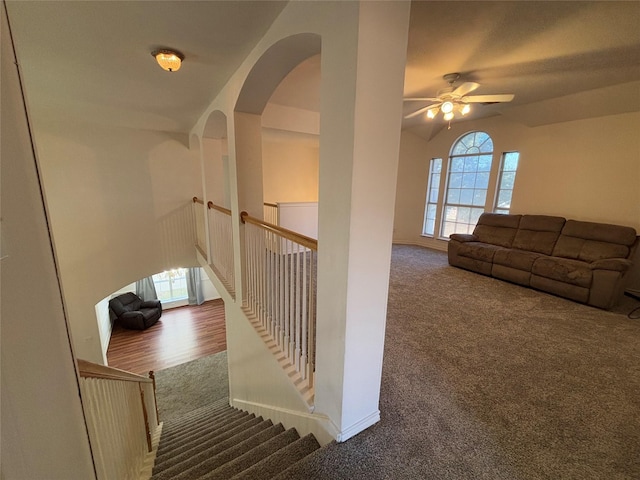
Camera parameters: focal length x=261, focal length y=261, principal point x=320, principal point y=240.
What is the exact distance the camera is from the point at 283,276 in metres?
1.96

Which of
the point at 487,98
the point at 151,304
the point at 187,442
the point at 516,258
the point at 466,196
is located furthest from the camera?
the point at 151,304

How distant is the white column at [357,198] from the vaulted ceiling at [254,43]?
794mm

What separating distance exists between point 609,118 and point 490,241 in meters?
2.18

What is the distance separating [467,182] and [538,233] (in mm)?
1777

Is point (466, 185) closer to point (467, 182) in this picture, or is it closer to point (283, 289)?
point (467, 182)

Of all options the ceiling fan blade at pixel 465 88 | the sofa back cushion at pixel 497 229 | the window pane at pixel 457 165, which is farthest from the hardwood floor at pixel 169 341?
the window pane at pixel 457 165

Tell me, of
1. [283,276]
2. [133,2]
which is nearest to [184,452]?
[283,276]

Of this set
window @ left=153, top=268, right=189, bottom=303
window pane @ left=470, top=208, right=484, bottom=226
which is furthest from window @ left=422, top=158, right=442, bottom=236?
window @ left=153, top=268, right=189, bottom=303

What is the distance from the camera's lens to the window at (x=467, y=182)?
5.10 m

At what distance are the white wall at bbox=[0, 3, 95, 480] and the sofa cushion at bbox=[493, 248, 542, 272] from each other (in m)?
4.51

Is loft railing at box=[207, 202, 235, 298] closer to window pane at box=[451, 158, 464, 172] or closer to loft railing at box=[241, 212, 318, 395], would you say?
loft railing at box=[241, 212, 318, 395]

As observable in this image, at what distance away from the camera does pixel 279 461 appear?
143 cm

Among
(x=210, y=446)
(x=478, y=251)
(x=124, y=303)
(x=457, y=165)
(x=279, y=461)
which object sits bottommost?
(x=124, y=303)

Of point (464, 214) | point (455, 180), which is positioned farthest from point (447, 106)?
point (464, 214)
